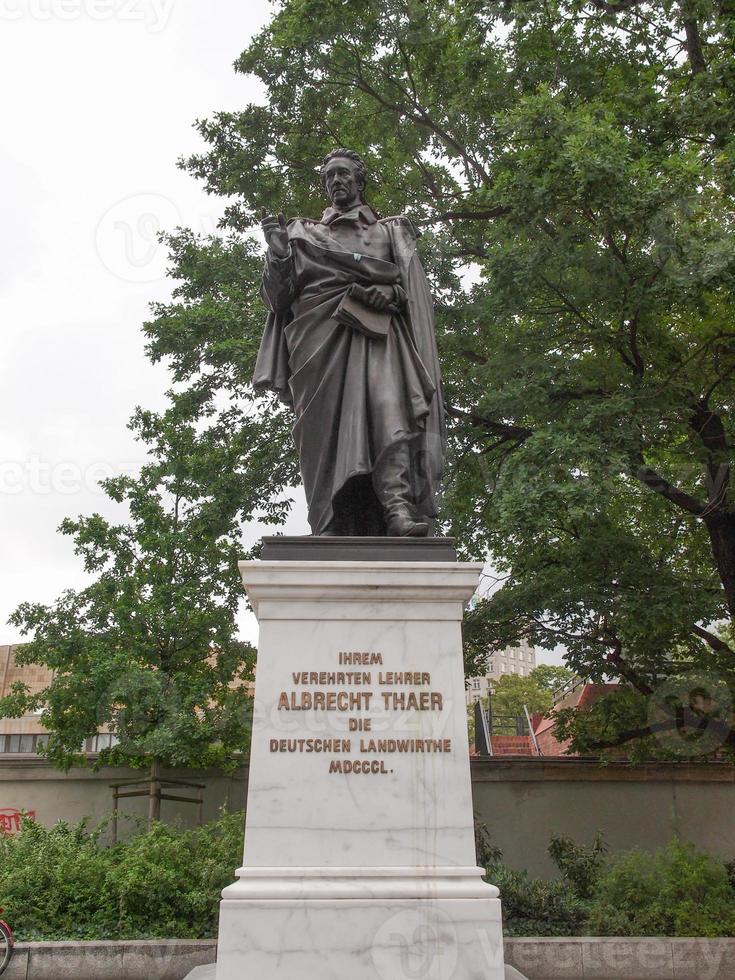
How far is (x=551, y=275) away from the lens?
42.5 feet

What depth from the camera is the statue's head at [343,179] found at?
7047 mm

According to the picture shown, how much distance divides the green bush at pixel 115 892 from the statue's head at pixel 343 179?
7.06 m

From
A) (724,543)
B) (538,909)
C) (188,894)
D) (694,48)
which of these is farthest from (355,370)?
(694,48)

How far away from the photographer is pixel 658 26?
1486 cm

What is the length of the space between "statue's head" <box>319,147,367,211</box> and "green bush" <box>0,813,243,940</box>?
7.06m

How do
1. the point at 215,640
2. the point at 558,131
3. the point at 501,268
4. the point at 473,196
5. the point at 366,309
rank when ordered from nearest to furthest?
1. the point at 366,309
2. the point at 558,131
3. the point at 501,268
4. the point at 473,196
5. the point at 215,640

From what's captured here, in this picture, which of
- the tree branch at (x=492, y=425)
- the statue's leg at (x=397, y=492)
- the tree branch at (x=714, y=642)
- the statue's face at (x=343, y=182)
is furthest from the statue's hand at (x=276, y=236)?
the tree branch at (x=714, y=642)

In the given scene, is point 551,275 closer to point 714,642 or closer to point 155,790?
point 714,642

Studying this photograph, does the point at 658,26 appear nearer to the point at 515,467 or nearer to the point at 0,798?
the point at 515,467

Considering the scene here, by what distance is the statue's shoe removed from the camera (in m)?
5.85

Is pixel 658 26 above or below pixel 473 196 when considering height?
above

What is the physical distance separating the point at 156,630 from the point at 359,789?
11.6 m

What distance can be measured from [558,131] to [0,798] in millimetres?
15060

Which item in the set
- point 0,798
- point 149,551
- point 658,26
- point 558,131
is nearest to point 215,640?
point 149,551
